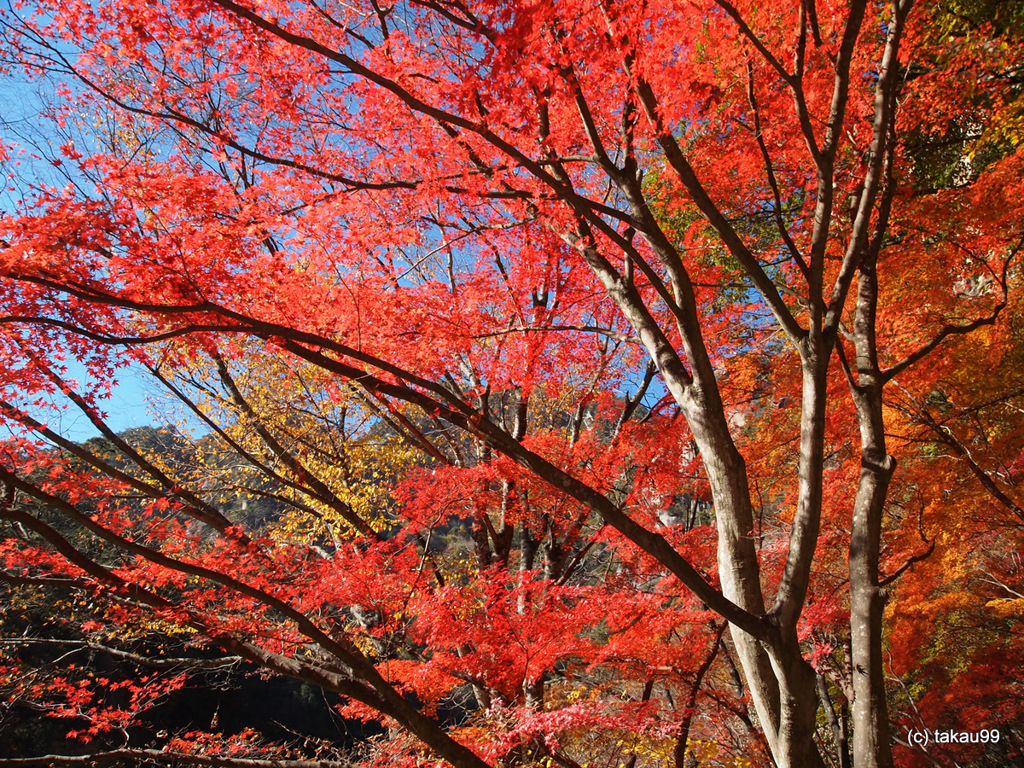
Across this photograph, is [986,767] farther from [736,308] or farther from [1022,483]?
[736,308]

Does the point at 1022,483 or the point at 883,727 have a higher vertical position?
the point at 1022,483

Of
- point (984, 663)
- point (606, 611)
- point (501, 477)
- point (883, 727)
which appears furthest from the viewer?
point (984, 663)

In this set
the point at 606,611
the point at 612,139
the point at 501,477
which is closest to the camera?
the point at 612,139

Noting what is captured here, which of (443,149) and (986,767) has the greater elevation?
(443,149)

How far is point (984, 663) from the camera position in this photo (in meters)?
10.8

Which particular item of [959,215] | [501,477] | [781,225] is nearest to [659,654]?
[501,477]

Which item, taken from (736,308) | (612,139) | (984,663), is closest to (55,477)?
(612,139)

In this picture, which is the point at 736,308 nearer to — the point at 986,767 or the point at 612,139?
the point at 612,139

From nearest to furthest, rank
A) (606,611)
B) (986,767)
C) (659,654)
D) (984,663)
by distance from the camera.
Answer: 1. (606,611)
2. (659,654)
3. (984,663)
4. (986,767)

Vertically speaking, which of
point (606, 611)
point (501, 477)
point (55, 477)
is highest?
point (501, 477)

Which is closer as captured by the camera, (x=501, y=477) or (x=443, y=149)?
(x=443, y=149)

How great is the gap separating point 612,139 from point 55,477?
6.66 meters

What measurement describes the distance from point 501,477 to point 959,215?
704cm

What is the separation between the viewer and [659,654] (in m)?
6.71
